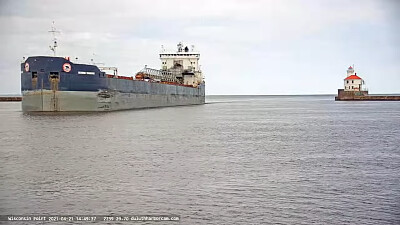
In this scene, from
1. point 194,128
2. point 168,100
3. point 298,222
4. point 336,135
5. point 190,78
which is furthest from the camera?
point 190,78

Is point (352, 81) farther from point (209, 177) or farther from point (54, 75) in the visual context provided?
point (209, 177)

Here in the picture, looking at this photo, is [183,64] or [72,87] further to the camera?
[183,64]

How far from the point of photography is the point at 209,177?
11570 mm

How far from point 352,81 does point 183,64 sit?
1076 inches

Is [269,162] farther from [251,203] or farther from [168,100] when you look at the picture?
[168,100]

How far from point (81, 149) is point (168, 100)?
1304 inches

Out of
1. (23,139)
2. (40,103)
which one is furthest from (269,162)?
(40,103)

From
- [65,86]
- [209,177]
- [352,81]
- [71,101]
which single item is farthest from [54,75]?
[352,81]

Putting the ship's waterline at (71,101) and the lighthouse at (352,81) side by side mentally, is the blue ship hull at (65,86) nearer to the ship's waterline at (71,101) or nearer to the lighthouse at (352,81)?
the ship's waterline at (71,101)

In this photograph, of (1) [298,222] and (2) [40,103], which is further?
(2) [40,103]

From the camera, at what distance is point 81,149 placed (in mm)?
16734

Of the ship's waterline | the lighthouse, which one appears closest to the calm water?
the ship's waterline

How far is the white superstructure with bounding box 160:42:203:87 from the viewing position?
56.2 metres

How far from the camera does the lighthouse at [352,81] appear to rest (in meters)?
70.5
